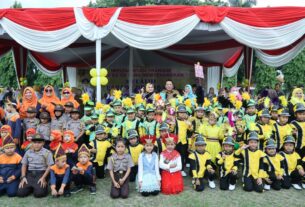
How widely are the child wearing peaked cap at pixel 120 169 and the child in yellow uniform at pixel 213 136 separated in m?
1.43

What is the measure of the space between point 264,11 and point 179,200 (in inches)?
176

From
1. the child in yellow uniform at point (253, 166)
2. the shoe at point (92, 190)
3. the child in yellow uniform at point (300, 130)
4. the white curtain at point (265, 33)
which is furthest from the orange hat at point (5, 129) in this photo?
the child in yellow uniform at point (300, 130)

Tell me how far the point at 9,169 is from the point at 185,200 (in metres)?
2.60

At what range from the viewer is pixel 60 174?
4.45 m

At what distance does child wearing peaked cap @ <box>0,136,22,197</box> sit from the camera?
4.50 metres

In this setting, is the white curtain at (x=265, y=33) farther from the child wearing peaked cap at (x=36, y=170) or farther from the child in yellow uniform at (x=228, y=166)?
the child wearing peaked cap at (x=36, y=170)

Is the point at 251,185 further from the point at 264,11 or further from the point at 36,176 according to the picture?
the point at 264,11

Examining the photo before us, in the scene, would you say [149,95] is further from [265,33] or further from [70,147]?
[265,33]

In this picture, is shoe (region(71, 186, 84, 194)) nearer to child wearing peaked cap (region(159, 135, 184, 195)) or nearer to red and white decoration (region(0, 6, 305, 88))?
child wearing peaked cap (region(159, 135, 184, 195))

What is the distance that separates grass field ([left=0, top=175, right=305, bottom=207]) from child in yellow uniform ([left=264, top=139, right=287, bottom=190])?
142mm

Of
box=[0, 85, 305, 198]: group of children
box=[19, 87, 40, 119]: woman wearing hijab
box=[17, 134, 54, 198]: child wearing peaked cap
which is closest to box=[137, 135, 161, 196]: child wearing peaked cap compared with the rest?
A: box=[0, 85, 305, 198]: group of children

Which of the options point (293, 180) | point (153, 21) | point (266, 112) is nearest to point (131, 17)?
point (153, 21)

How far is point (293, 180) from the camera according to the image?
16.1 ft

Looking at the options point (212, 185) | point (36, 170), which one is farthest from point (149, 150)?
point (36, 170)
